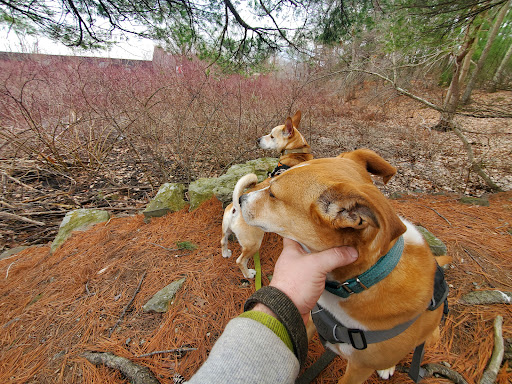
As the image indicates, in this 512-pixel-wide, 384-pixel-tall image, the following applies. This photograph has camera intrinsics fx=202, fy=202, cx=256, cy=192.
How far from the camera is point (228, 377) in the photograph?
0.87 meters

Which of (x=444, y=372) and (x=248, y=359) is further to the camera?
(x=444, y=372)

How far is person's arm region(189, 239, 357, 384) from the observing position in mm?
908

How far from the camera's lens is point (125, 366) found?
1.71 meters

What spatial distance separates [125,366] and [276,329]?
1.56 metres

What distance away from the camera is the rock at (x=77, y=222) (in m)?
3.41

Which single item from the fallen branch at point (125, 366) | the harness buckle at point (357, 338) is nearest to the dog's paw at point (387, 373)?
the harness buckle at point (357, 338)

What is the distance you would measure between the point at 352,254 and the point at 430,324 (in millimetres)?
816

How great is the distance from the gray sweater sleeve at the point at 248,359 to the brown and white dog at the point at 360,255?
54cm

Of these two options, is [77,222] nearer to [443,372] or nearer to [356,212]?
[356,212]

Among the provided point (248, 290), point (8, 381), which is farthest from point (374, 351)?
point (8, 381)

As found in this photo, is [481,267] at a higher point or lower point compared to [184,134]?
lower

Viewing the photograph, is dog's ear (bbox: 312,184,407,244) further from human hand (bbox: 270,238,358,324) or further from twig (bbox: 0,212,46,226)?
twig (bbox: 0,212,46,226)

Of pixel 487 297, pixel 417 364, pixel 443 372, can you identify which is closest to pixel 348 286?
pixel 417 364

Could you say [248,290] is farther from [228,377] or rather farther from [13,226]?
[13,226]
